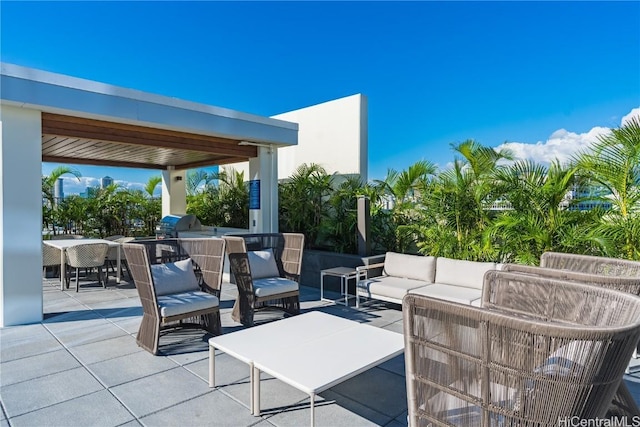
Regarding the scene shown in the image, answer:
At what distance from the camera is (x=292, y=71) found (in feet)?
44.4

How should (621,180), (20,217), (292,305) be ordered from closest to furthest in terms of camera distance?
(621,180), (20,217), (292,305)

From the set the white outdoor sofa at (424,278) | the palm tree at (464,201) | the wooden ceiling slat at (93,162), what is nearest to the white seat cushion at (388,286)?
the white outdoor sofa at (424,278)

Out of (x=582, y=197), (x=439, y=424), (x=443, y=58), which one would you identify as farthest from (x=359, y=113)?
(x=439, y=424)

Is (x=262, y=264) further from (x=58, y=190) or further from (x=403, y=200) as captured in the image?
(x=58, y=190)

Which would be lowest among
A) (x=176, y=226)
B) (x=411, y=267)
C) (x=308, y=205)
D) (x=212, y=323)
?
(x=212, y=323)

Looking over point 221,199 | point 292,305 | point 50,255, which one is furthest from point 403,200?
point 50,255

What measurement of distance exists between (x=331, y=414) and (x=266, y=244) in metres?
3.52

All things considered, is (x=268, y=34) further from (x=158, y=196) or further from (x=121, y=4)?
(x=158, y=196)

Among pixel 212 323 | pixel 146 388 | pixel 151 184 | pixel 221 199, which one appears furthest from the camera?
pixel 151 184

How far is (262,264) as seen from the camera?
18.9 ft

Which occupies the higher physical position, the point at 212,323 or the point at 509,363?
the point at 509,363

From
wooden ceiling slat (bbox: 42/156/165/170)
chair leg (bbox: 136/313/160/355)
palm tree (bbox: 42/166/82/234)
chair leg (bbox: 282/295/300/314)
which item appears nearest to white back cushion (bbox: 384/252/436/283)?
chair leg (bbox: 282/295/300/314)

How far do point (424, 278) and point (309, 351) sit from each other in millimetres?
3320

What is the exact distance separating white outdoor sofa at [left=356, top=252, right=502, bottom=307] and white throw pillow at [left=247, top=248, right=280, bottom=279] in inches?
54.8
